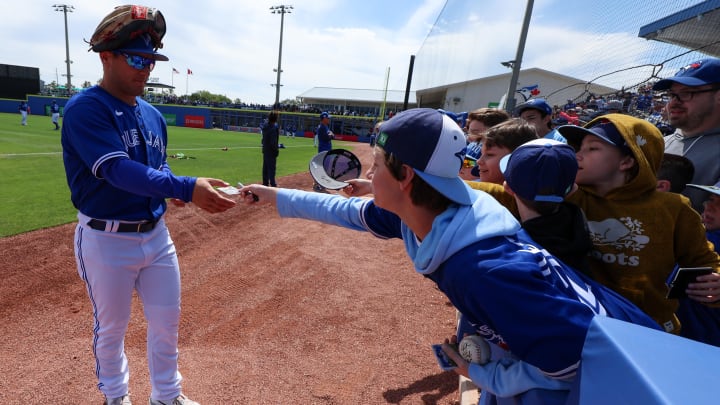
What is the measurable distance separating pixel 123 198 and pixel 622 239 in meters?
2.70

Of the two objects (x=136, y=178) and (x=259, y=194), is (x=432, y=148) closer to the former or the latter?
(x=259, y=194)

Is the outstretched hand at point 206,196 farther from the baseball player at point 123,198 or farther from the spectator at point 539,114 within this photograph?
the spectator at point 539,114

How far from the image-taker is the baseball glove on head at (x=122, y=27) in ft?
7.07

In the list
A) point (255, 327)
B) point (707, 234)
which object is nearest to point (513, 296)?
point (707, 234)

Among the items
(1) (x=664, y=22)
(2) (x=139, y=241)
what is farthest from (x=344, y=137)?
(2) (x=139, y=241)

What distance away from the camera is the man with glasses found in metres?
2.65

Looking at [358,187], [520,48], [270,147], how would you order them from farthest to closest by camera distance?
[270,147] → [520,48] → [358,187]

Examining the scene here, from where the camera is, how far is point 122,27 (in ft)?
7.10

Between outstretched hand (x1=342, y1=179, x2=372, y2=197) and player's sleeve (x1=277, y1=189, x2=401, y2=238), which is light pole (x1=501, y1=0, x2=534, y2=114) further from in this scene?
player's sleeve (x1=277, y1=189, x2=401, y2=238)

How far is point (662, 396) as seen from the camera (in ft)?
2.25

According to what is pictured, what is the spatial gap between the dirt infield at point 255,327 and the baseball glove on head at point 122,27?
2335 mm

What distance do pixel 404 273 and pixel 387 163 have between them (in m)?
4.16

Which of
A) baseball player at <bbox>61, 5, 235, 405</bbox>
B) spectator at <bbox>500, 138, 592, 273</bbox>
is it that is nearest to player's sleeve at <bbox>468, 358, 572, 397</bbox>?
spectator at <bbox>500, 138, 592, 273</bbox>

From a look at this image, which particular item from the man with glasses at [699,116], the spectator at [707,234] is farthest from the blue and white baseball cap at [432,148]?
the man with glasses at [699,116]
